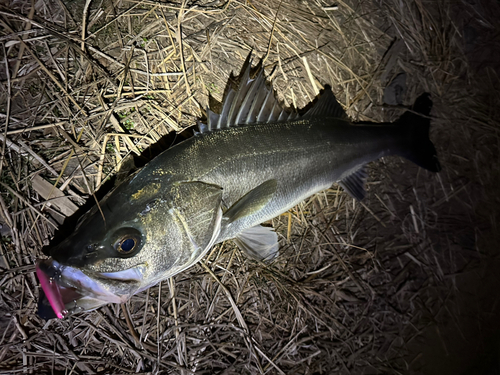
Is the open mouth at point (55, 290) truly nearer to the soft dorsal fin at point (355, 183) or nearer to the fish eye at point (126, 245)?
the fish eye at point (126, 245)

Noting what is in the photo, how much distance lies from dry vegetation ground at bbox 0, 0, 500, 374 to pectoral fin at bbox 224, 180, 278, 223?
0.73 metres

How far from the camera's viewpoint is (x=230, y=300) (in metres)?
2.59

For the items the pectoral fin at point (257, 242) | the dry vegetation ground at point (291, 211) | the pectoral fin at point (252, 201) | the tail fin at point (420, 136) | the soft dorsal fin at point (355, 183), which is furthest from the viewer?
the tail fin at point (420, 136)

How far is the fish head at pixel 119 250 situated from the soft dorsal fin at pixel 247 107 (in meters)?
0.61

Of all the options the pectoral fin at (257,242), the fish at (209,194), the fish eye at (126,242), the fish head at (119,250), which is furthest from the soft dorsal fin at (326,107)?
the fish eye at (126,242)

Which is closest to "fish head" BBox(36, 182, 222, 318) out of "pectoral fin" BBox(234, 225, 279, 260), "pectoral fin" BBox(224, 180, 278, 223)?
"pectoral fin" BBox(224, 180, 278, 223)

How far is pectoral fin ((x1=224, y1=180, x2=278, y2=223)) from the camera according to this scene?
2.08 meters

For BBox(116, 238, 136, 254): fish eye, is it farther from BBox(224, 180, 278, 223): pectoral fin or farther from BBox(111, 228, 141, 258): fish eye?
BBox(224, 180, 278, 223): pectoral fin

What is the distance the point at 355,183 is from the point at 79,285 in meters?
2.60

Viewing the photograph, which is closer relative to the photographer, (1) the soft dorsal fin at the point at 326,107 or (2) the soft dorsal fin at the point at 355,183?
(1) the soft dorsal fin at the point at 326,107

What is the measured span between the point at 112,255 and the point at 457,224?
3947mm

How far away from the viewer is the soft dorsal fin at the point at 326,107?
99.5 inches

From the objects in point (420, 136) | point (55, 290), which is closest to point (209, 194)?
point (55, 290)

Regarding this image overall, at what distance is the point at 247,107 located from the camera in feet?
7.26
